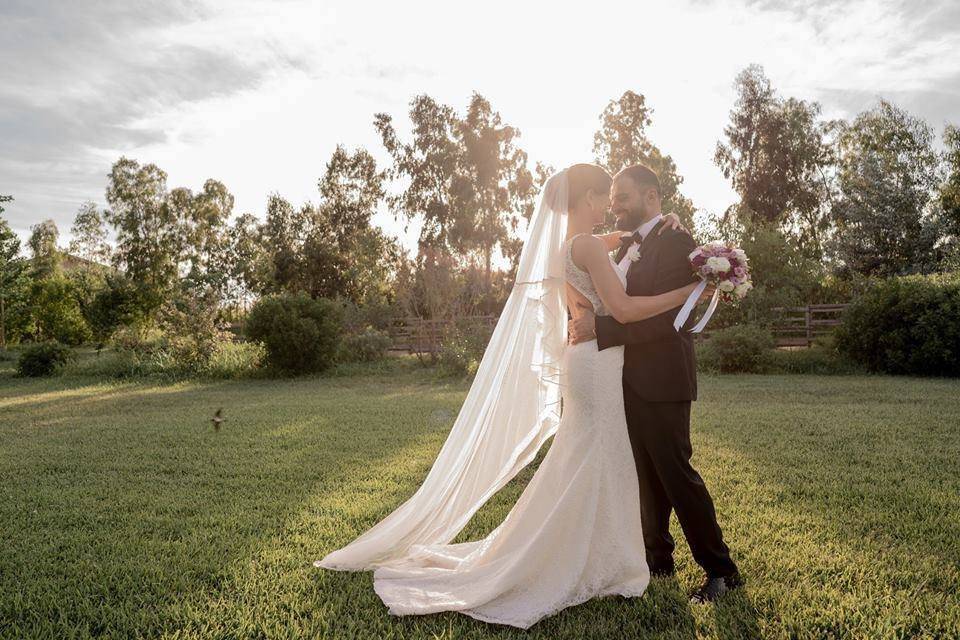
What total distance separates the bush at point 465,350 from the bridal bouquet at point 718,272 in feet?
Result: 38.1

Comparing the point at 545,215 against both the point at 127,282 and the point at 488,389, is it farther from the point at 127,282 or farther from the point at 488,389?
the point at 127,282

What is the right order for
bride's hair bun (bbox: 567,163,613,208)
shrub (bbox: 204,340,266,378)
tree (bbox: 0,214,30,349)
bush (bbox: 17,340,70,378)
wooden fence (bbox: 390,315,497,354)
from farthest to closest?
tree (bbox: 0,214,30,349), wooden fence (bbox: 390,315,497,354), bush (bbox: 17,340,70,378), shrub (bbox: 204,340,266,378), bride's hair bun (bbox: 567,163,613,208)

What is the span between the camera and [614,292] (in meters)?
3.38

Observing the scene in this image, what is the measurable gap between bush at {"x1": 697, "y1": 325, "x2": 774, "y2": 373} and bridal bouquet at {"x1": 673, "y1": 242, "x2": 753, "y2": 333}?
12.6 metres

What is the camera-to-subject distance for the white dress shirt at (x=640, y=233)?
350 centimetres

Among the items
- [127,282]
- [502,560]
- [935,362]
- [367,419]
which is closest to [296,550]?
[502,560]

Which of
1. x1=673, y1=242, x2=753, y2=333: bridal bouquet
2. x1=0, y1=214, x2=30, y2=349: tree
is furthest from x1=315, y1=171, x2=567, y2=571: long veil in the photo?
x1=0, y1=214, x2=30, y2=349: tree

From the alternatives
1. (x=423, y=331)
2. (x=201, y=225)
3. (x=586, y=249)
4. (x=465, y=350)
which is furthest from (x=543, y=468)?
(x=201, y=225)

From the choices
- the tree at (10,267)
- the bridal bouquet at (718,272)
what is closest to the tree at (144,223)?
the tree at (10,267)

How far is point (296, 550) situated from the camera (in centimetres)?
418

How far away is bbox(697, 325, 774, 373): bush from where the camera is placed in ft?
50.2

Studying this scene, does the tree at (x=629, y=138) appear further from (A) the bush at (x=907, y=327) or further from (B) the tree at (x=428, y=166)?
(A) the bush at (x=907, y=327)

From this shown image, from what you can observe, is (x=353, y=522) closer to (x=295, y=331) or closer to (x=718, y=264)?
(x=718, y=264)

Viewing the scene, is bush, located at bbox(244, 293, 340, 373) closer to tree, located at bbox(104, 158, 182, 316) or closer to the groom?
the groom
